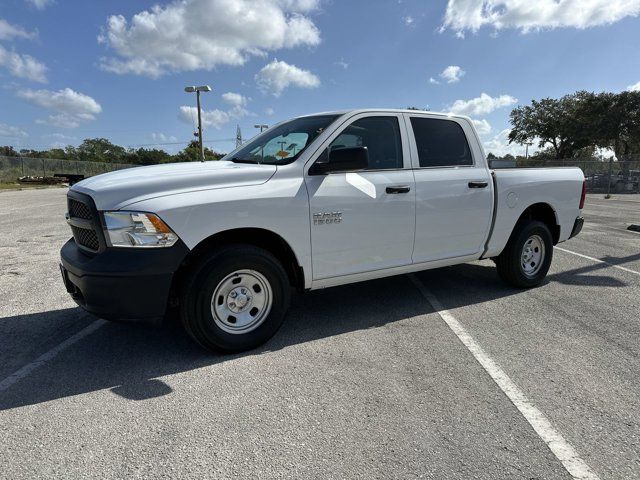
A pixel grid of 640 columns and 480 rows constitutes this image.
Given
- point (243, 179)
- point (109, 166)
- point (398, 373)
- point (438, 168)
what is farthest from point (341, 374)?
point (109, 166)

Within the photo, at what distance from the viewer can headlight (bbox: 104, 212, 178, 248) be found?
10.4 ft

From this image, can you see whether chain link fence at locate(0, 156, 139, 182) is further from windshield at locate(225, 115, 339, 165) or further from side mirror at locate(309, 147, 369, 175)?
side mirror at locate(309, 147, 369, 175)

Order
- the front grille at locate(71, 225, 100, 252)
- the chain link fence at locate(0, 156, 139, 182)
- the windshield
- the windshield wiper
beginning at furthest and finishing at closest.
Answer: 1. the chain link fence at locate(0, 156, 139, 182)
2. the windshield wiper
3. the windshield
4. the front grille at locate(71, 225, 100, 252)

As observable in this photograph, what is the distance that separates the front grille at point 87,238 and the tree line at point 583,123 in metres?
43.0

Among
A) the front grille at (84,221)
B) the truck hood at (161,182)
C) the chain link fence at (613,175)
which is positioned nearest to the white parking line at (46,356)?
the front grille at (84,221)

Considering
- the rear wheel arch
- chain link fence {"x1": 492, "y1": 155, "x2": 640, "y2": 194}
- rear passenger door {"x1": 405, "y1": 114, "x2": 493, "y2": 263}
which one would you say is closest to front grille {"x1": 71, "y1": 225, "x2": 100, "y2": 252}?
rear passenger door {"x1": 405, "y1": 114, "x2": 493, "y2": 263}

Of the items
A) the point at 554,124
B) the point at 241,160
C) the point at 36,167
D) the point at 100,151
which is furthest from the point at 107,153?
the point at 241,160

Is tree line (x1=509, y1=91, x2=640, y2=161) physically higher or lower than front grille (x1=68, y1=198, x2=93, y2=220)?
higher

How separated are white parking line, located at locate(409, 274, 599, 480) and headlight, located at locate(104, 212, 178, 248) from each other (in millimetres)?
2609

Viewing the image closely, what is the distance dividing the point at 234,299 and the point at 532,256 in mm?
3890

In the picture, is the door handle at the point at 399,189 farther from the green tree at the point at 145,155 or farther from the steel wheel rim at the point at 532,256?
the green tree at the point at 145,155

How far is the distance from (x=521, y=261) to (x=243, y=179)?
11.9 feet

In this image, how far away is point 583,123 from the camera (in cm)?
4294

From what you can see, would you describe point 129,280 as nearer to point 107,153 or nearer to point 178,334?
point 178,334
